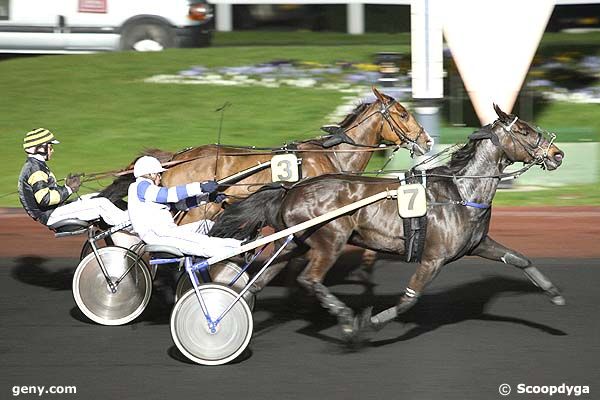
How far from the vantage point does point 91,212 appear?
8.78 m

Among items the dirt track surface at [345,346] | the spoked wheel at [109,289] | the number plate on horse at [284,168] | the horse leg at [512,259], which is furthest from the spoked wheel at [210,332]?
the horse leg at [512,259]

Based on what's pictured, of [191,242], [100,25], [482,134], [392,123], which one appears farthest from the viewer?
[100,25]

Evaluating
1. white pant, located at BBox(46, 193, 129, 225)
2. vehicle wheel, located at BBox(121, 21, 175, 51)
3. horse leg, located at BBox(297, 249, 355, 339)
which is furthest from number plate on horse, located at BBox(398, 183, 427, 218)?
vehicle wheel, located at BBox(121, 21, 175, 51)

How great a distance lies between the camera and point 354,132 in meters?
9.75

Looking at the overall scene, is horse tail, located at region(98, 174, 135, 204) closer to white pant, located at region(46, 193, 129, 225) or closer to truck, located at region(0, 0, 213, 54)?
white pant, located at region(46, 193, 129, 225)

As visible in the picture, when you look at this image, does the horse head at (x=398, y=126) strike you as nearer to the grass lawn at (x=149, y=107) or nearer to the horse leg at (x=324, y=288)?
the horse leg at (x=324, y=288)

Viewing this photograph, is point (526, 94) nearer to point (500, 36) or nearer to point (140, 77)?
point (500, 36)

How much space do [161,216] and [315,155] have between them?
82.5 inches

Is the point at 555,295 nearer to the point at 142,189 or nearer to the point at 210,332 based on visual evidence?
the point at 210,332

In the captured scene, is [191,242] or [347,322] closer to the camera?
[191,242]

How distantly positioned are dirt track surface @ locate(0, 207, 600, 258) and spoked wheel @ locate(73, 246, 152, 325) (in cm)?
269

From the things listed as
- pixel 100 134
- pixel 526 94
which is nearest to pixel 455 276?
pixel 526 94

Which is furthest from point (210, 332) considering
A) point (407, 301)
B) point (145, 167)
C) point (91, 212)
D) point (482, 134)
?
point (482, 134)

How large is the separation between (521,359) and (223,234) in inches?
89.1
